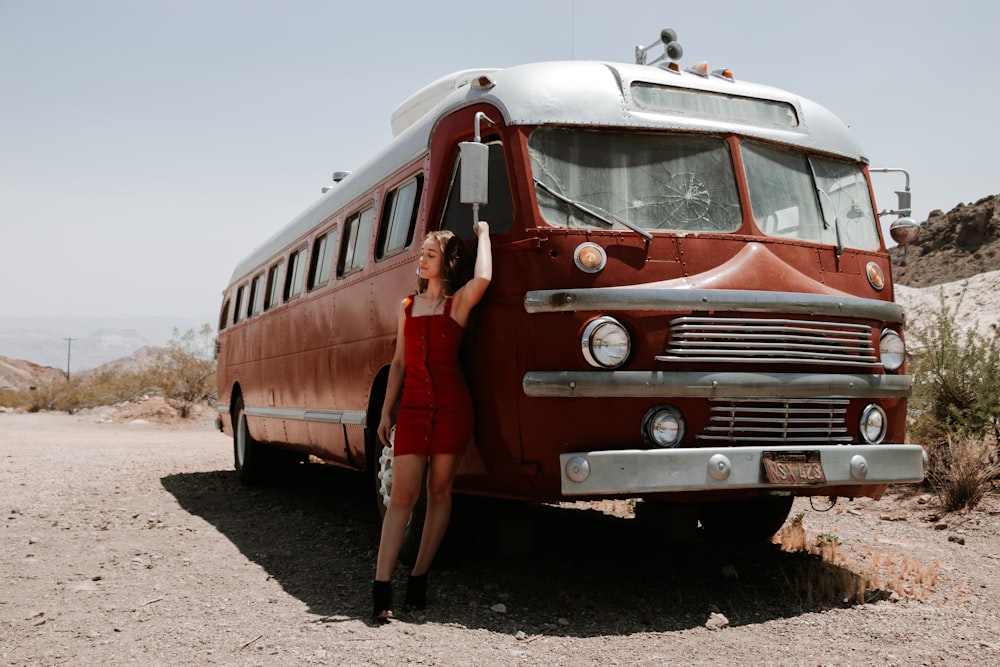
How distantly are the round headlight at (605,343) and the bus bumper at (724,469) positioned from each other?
1.52 ft

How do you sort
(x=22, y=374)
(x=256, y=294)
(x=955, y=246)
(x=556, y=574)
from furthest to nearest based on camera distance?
(x=22, y=374) → (x=955, y=246) → (x=256, y=294) → (x=556, y=574)

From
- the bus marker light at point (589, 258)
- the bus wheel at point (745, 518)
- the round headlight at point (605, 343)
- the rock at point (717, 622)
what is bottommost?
the rock at point (717, 622)

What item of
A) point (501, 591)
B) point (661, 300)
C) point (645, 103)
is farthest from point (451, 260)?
point (501, 591)

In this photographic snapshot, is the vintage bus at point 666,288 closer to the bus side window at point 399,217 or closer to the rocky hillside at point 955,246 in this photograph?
the bus side window at point 399,217

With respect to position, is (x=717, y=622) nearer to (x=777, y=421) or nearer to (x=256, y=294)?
(x=777, y=421)

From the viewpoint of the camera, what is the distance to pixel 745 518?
793cm

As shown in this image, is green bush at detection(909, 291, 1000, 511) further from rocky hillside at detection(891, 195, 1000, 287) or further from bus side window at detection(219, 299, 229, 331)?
rocky hillside at detection(891, 195, 1000, 287)

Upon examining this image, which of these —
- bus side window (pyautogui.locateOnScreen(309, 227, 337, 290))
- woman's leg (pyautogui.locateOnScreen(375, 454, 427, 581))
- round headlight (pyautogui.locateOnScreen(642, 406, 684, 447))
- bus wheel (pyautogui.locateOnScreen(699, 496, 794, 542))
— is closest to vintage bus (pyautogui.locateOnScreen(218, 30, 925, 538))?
round headlight (pyautogui.locateOnScreen(642, 406, 684, 447))

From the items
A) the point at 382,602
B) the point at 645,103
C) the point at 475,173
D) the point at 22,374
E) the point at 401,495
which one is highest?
the point at 22,374

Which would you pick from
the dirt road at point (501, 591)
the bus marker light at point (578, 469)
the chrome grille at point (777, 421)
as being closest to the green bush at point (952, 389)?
the dirt road at point (501, 591)

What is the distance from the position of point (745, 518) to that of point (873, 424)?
2.11 meters

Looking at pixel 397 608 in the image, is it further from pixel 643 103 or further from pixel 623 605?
pixel 643 103

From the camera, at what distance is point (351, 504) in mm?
10367

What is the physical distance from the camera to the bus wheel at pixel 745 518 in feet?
25.4
